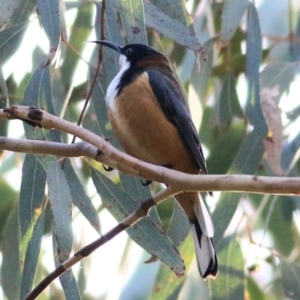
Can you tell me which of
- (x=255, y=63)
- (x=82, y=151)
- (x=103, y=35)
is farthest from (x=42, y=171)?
(x=255, y=63)

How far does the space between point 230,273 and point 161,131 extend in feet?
2.06

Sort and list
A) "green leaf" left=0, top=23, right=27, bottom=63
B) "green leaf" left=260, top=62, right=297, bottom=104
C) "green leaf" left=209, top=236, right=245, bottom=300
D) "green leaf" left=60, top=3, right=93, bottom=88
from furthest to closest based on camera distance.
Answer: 1. "green leaf" left=60, top=3, right=93, bottom=88
2. "green leaf" left=260, top=62, right=297, bottom=104
3. "green leaf" left=209, top=236, right=245, bottom=300
4. "green leaf" left=0, top=23, right=27, bottom=63

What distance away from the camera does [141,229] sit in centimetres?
210

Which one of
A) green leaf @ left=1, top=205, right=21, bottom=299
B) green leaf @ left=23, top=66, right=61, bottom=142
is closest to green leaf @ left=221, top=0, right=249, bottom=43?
green leaf @ left=23, top=66, right=61, bottom=142

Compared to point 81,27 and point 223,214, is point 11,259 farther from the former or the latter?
point 81,27

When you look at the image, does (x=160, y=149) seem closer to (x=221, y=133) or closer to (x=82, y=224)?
(x=221, y=133)

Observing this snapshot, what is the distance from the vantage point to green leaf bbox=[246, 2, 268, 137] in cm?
230

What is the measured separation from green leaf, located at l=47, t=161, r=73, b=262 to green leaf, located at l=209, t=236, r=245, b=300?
0.82m

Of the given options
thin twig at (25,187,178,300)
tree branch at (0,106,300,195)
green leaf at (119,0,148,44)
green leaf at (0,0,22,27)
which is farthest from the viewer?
green leaf at (0,0,22,27)

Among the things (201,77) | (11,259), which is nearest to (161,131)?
(201,77)

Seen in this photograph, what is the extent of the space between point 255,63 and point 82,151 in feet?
3.20

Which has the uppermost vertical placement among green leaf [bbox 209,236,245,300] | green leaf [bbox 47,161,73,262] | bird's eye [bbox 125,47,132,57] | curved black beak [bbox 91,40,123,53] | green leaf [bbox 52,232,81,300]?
curved black beak [bbox 91,40,123,53]

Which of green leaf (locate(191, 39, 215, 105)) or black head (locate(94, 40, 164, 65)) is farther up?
black head (locate(94, 40, 164, 65))

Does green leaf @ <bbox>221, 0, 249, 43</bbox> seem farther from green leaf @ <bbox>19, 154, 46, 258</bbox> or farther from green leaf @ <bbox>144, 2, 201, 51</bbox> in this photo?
green leaf @ <bbox>19, 154, 46, 258</bbox>
